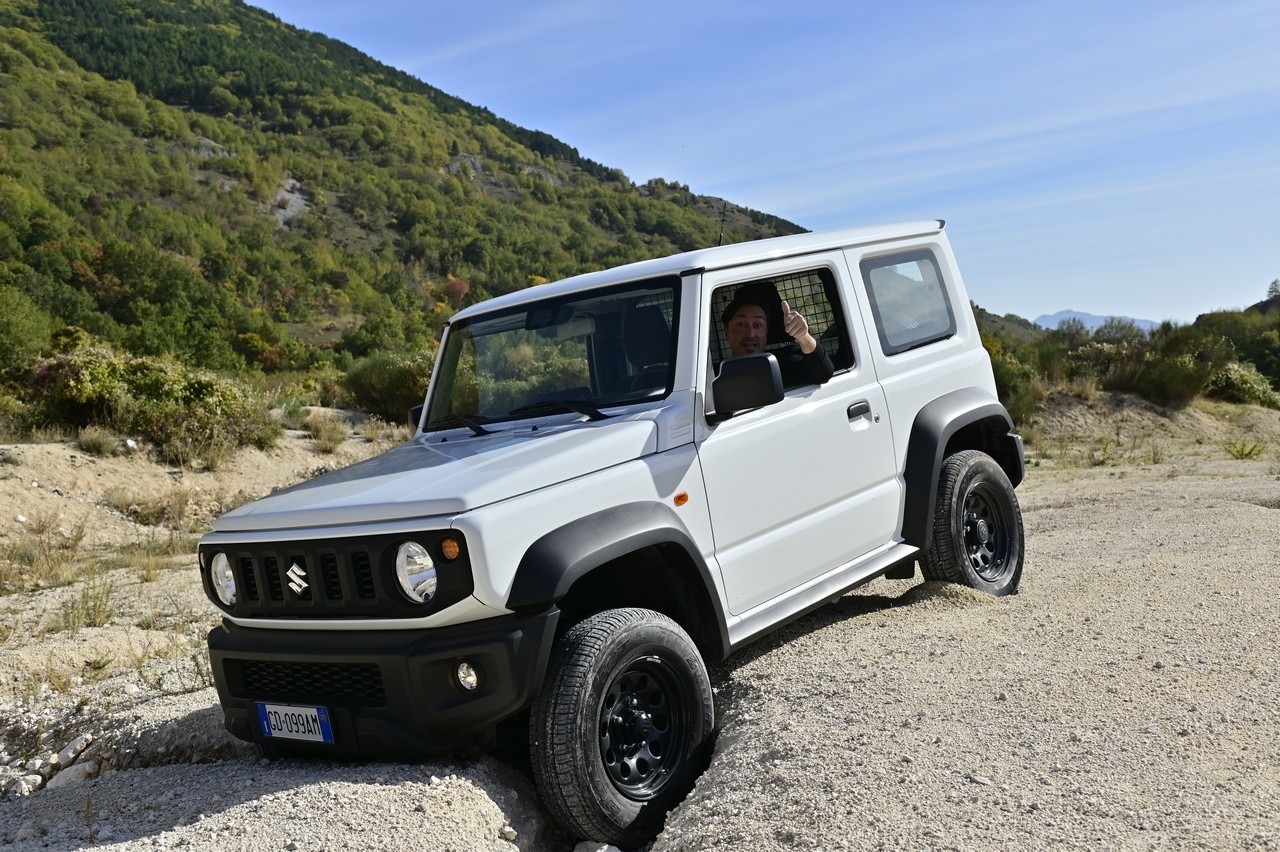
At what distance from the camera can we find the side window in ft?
16.1

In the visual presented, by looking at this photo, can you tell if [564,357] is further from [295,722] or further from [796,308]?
[295,722]

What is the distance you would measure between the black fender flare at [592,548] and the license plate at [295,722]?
80 centimetres

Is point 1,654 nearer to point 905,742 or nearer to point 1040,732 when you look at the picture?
point 905,742

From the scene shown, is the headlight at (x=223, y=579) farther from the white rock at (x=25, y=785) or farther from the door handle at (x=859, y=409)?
the door handle at (x=859, y=409)

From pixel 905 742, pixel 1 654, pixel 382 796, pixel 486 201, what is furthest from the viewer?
pixel 486 201

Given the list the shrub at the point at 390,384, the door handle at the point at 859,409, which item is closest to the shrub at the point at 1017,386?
the shrub at the point at 390,384

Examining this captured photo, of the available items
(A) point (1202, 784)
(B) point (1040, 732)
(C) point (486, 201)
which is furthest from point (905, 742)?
(C) point (486, 201)

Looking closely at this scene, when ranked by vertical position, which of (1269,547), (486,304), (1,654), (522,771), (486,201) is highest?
(486,201)

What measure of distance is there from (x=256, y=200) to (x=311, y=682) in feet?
185

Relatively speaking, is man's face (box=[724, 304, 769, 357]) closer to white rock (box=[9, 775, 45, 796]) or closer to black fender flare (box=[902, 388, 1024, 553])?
black fender flare (box=[902, 388, 1024, 553])

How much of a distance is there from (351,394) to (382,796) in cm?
1839

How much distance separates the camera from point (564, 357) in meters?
4.72

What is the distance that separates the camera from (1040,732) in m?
3.76

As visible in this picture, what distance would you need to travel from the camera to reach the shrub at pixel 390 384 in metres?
20.2
